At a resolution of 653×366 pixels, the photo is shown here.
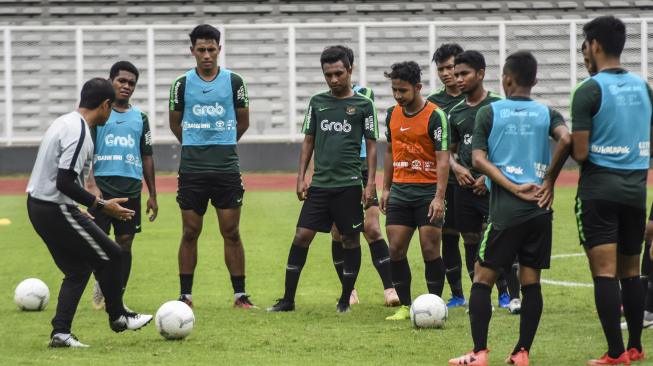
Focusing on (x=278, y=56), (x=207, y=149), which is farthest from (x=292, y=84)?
(x=207, y=149)

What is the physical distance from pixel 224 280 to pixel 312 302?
5.79ft

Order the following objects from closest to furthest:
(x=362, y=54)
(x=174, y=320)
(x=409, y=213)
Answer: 1. (x=174, y=320)
2. (x=409, y=213)
3. (x=362, y=54)

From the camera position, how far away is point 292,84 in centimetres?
2569

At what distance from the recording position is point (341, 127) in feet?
31.0

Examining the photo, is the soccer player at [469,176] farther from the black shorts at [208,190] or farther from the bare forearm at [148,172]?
the bare forearm at [148,172]

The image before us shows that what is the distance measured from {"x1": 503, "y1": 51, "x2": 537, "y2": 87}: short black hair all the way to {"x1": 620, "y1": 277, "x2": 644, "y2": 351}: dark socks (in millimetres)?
1328

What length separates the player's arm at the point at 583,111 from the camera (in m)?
6.42

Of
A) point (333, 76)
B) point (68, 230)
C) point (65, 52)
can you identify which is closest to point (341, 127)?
point (333, 76)

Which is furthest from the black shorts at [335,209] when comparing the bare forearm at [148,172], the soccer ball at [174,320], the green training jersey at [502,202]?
the green training jersey at [502,202]

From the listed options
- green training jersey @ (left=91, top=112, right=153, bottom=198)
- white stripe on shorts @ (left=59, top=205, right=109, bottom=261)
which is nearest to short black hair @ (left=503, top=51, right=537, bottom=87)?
white stripe on shorts @ (left=59, top=205, right=109, bottom=261)

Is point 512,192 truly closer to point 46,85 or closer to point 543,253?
point 543,253

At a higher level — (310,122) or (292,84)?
(292,84)

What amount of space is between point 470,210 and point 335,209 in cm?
112

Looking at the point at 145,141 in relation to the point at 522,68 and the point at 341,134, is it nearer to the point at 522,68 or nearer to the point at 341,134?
the point at 341,134
